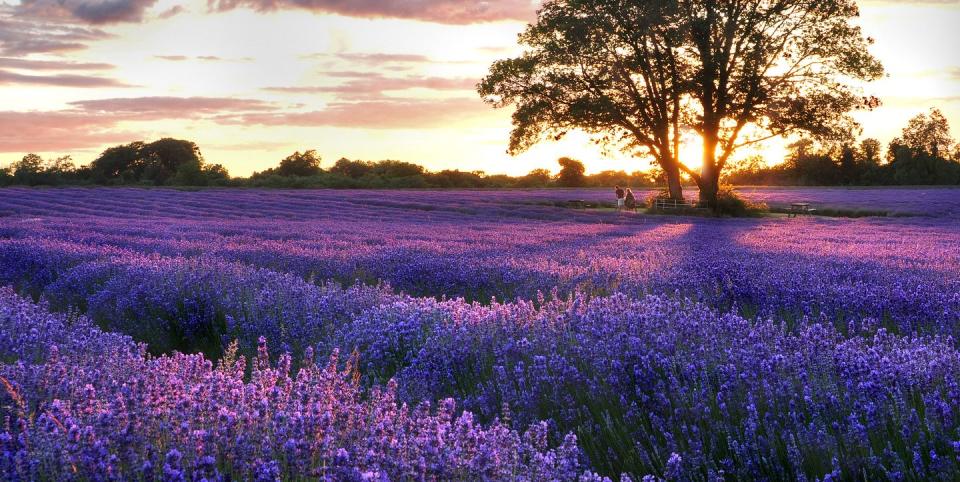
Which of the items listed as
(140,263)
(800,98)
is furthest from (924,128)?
(140,263)

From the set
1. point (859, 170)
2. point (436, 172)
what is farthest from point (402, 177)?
point (859, 170)

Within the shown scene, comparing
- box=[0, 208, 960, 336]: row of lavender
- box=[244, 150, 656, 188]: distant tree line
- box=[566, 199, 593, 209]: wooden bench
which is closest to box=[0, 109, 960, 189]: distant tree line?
box=[244, 150, 656, 188]: distant tree line

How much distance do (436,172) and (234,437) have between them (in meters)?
55.5

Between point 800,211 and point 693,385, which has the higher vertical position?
point 693,385

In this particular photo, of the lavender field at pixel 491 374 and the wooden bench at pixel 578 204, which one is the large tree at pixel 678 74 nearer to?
the wooden bench at pixel 578 204

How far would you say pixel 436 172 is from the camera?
5788 cm

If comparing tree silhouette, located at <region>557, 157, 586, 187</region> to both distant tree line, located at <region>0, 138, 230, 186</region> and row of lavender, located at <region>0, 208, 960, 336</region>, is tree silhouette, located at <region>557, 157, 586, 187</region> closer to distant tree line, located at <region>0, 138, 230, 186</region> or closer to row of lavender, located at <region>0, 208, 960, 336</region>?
distant tree line, located at <region>0, 138, 230, 186</region>

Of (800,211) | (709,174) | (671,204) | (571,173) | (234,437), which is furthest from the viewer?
(571,173)

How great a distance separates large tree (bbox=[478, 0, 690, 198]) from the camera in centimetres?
2923

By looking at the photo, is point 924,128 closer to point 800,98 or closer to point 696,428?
point 800,98

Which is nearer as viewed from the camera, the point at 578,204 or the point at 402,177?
the point at 578,204

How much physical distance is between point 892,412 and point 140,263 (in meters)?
7.49

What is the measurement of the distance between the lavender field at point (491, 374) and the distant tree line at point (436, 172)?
141 ft

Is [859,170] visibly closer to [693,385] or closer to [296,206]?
[296,206]
